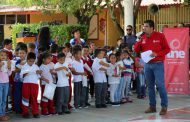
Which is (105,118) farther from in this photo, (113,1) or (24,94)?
(113,1)

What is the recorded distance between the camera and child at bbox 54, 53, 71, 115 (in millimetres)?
→ 9875

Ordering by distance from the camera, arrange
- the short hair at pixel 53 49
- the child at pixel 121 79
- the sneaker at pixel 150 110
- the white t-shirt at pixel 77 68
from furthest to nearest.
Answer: the child at pixel 121 79
the short hair at pixel 53 49
the white t-shirt at pixel 77 68
the sneaker at pixel 150 110

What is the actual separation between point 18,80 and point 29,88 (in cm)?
36

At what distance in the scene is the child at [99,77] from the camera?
35.2ft

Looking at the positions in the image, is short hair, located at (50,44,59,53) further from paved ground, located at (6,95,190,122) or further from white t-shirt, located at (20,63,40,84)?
paved ground, located at (6,95,190,122)

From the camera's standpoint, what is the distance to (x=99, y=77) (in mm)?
10734

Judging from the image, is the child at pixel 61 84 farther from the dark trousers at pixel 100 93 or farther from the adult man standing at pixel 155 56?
the adult man standing at pixel 155 56

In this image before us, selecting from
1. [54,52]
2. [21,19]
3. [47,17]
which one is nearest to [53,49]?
[54,52]

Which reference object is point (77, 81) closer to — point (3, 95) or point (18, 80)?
point (18, 80)

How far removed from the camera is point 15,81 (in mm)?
9781

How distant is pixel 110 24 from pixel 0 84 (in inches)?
788

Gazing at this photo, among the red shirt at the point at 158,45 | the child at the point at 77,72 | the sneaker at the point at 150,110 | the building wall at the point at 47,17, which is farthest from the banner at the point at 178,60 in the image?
the building wall at the point at 47,17

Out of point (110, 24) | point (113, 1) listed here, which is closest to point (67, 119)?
point (113, 1)

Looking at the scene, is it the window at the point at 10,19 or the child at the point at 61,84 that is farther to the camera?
the window at the point at 10,19
